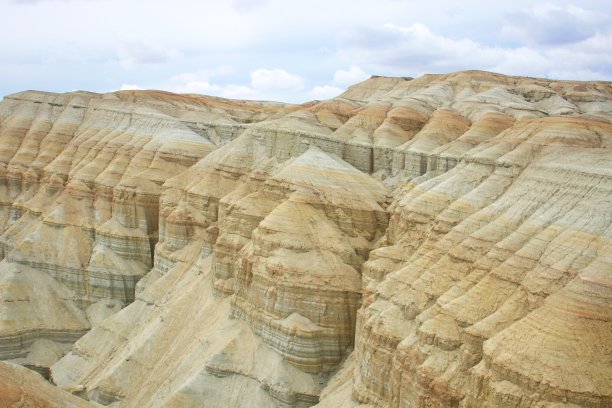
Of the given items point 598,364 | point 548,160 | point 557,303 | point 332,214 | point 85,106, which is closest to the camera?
point 598,364

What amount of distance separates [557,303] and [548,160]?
12.0 metres

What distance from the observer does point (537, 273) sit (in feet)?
91.5

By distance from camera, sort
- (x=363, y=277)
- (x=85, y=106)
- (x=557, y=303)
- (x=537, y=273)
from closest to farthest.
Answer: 1. (x=557, y=303)
2. (x=537, y=273)
3. (x=363, y=277)
4. (x=85, y=106)

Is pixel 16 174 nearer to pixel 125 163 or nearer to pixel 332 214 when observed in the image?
pixel 125 163

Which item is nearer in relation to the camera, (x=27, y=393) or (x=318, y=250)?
(x=27, y=393)

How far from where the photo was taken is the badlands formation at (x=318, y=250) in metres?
27.3

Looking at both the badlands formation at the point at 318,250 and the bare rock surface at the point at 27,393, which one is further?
the badlands formation at the point at 318,250

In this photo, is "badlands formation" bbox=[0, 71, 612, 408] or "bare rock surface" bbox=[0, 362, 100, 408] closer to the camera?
"bare rock surface" bbox=[0, 362, 100, 408]

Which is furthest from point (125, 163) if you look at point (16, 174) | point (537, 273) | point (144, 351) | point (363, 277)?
point (537, 273)

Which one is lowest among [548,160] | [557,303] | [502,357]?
[502,357]

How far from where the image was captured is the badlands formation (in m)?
27.3

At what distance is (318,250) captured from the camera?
137ft

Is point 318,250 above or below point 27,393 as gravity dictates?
above

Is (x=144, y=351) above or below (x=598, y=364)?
below
